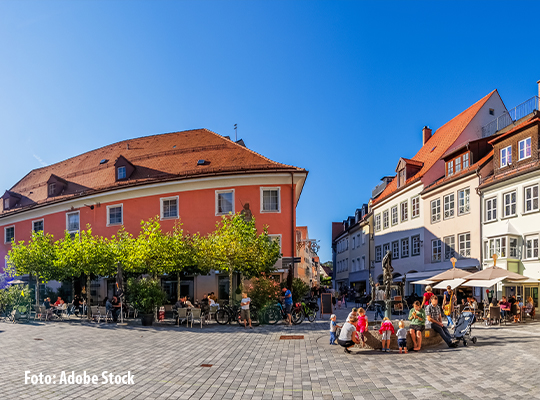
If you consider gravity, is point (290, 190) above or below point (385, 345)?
above

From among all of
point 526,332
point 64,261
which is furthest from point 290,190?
point 526,332

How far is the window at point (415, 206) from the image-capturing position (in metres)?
37.2

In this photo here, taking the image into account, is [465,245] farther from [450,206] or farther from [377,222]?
[377,222]

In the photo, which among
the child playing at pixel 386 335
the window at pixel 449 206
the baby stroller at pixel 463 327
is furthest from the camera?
the window at pixel 449 206

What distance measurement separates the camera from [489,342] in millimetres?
15086

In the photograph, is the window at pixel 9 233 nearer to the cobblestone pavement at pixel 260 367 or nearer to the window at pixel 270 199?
the window at pixel 270 199

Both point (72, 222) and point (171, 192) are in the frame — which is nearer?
point (171, 192)

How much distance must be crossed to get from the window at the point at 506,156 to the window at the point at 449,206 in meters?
4.87

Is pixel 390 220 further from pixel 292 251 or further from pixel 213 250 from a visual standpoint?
pixel 213 250

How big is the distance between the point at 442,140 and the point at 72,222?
30.0 meters

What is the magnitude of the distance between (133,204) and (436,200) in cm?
2164

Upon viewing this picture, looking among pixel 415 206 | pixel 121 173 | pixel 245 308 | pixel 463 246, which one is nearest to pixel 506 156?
pixel 463 246

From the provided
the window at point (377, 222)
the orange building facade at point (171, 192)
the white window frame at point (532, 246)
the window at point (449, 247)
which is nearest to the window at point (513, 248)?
the white window frame at point (532, 246)

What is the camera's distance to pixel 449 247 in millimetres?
32375
